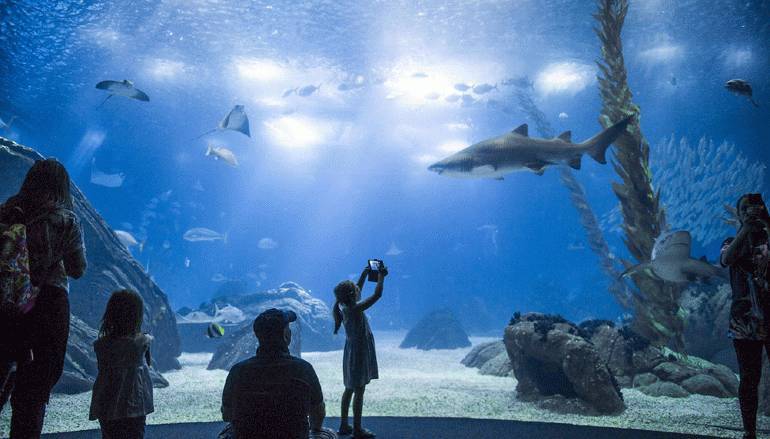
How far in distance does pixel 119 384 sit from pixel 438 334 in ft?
50.3

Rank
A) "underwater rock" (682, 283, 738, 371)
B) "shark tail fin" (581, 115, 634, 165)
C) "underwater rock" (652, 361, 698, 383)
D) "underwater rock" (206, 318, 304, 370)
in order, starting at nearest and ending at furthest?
"shark tail fin" (581, 115, 634, 165) < "underwater rock" (652, 361, 698, 383) < "underwater rock" (682, 283, 738, 371) < "underwater rock" (206, 318, 304, 370)

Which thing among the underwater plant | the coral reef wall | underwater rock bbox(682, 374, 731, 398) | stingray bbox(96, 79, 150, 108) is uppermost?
the underwater plant

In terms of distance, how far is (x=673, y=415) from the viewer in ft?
16.3

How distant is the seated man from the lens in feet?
6.98

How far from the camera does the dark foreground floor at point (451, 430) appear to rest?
4238 mm

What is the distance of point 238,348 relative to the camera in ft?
32.1

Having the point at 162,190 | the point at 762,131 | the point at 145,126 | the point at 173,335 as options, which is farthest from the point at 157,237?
the point at 762,131

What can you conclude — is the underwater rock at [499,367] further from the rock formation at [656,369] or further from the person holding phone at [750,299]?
the person holding phone at [750,299]

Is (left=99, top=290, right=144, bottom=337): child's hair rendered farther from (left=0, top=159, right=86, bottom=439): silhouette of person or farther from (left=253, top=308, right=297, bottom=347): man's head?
(left=253, top=308, right=297, bottom=347): man's head

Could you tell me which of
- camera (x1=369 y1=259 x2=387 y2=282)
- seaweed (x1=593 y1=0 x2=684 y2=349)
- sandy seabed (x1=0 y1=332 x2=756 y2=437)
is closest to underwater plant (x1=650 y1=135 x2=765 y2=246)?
seaweed (x1=593 y1=0 x2=684 y2=349)

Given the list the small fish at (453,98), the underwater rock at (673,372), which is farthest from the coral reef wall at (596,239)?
the small fish at (453,98)

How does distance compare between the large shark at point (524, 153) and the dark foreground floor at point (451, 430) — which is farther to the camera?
the large shark at point (524, 153)

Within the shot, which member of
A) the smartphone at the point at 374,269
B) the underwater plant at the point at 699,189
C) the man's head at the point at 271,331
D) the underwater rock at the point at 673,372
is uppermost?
the underwater plant at the point at 699,189

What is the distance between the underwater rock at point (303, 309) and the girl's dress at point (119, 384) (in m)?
11.6
